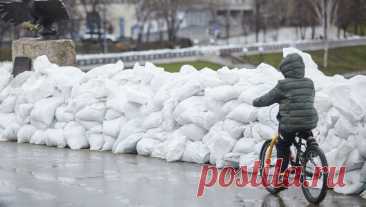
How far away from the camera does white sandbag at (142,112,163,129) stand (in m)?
12.8

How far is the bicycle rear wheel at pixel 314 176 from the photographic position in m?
8.56

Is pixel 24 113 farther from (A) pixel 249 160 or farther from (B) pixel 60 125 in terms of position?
(A) pixel 249 160

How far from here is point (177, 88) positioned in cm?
1283

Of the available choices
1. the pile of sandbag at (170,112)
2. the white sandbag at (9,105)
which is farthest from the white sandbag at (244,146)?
the white sandbag at (9,105)

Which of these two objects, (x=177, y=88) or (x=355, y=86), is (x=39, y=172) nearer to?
(x=177, y=88)

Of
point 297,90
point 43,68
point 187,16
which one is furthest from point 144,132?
point 187,16

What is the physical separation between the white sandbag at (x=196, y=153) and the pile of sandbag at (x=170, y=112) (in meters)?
0.01

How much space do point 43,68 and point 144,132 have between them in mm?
3330

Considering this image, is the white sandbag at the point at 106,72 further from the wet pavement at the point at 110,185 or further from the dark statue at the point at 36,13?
the dark statue at the point at 36,13

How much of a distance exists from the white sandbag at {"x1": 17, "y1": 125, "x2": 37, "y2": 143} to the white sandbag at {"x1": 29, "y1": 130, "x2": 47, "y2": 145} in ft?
0.40

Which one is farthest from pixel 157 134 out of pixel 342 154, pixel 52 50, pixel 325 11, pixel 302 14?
pixel 302 14

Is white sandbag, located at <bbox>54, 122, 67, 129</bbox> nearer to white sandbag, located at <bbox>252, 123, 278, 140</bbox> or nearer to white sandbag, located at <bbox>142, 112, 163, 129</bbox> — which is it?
white sandbag, located at <bbox>142, 112, 163, 129</bbox>

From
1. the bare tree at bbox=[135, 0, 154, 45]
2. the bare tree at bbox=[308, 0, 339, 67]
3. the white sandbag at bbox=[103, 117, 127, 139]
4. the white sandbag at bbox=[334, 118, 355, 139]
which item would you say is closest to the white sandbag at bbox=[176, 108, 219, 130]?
the white sandbag at bbox=[103, 117, 127, 139]

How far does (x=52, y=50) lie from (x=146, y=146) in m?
5.07
